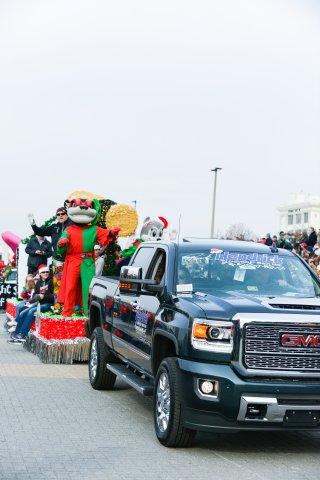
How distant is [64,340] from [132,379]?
4.52 metres

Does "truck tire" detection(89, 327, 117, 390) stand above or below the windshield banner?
below

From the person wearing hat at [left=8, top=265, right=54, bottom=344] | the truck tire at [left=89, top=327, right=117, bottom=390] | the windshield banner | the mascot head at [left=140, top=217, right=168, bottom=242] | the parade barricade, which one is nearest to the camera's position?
the windshield banner

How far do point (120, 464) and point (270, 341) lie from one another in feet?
5.01

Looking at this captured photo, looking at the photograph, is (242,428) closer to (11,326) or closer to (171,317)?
(171,317)

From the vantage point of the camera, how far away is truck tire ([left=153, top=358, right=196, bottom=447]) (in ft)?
21.2

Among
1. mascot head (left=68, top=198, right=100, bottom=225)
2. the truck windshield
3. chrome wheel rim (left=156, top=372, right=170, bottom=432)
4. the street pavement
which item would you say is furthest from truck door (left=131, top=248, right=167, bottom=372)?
mascot head (left=68, top=198, right=100, bottom=225)

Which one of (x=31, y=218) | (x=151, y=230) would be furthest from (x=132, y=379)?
(x=31, y=218)

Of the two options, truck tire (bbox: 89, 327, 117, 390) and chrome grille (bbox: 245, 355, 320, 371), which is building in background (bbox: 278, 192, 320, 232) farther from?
chrome grille (bbox: 245, 355, 320, 371)

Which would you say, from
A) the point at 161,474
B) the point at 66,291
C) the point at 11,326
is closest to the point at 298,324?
the point at 161,474

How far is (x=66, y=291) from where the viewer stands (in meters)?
12.7

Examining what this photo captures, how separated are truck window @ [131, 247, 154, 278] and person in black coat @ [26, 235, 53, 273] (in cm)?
872

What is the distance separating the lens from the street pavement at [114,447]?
235 inches

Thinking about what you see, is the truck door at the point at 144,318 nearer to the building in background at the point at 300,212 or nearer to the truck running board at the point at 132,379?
the truck running board at the point at 132,379

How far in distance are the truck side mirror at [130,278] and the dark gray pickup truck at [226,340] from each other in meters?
0.01
